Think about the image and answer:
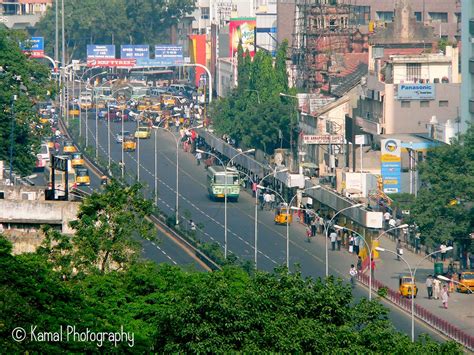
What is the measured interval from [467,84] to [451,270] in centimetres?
2940

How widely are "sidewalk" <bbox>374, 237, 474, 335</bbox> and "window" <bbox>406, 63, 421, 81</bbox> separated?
90.9ft

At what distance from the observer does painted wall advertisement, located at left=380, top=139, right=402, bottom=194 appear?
391ft

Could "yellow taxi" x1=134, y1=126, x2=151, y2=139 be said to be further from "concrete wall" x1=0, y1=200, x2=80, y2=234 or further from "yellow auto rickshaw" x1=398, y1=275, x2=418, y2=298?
"concrete wall" x1=0, y1=200, x2=80, y2=234

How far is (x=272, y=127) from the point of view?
15188 centimetres

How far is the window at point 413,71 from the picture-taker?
13875 cm

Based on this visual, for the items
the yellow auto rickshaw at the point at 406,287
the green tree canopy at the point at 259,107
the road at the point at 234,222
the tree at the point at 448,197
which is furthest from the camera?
the green tree canopy at the point at 259,107

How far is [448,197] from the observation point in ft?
342

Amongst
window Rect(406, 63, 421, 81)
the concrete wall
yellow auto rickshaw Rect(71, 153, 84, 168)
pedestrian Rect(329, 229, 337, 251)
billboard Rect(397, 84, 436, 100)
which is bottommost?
yellow auto rickshaw Rect(71, 153, 84, 168)

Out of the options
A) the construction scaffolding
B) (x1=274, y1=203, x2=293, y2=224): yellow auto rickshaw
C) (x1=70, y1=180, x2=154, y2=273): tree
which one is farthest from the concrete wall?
the construction scaffolding

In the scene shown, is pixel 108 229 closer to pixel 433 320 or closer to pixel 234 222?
pixel 433 320

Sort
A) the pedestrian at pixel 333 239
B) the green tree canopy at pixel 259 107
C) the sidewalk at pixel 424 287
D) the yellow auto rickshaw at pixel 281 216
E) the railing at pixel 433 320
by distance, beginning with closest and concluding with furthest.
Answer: the railing at pixel 433 320, the sidewalk at pixel 424 287, the pedestrian at pixel 333 239, the yellow auto rickshaw at pixel 281 216, the green tree canopy at pixel 259 107

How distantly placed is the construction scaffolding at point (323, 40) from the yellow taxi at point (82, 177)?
81.0ft

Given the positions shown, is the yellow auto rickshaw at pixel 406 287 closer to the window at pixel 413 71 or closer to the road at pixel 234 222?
the road at pixel 234 222

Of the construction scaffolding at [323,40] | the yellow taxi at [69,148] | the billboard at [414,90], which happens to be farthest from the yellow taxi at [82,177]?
the construction scaffolding at [323,40]
